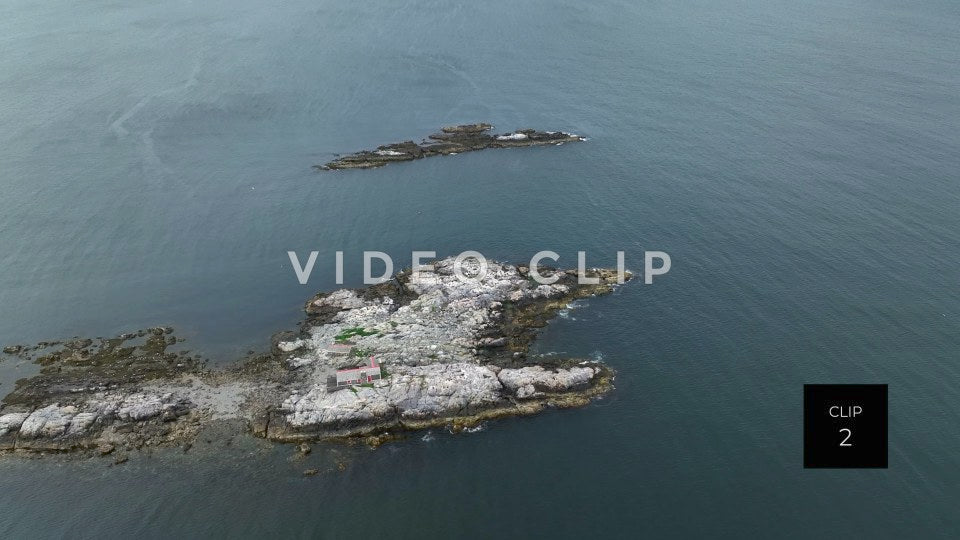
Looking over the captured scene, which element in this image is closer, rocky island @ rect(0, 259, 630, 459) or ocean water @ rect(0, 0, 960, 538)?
ocean water @ rect(0, 0, 960, 538)

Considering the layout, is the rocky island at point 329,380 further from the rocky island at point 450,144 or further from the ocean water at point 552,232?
the rocky island at point 450,144

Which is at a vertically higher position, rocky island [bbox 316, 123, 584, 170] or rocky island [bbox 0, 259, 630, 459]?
rocky island [bbox 316, 123, 584, 170]

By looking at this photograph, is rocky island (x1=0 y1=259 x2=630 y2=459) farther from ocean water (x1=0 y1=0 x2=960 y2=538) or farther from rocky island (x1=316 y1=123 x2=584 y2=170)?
rocky island (x1=316 y1=123 x2=584 y2=170)

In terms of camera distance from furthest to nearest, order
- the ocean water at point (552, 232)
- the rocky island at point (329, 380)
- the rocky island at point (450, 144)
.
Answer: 1. the rocky island at point (450, 144)
2. the rocky island at point (329, 380)
3. the ocean water at point (552, 232)

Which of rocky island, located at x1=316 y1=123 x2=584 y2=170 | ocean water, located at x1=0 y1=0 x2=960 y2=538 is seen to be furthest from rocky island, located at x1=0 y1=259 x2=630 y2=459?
rocky island, located at x1=316 y1=123 x2=584 y2=170

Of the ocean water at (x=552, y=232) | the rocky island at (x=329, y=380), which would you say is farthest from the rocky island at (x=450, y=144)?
the rocky island at (x=329, y=380)

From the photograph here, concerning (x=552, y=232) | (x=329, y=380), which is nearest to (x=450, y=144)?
(x=552, y=232)
